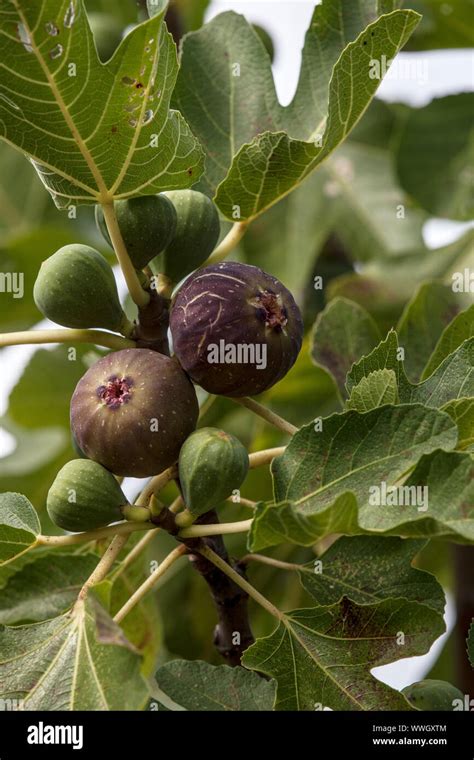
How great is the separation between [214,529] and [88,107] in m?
0.51

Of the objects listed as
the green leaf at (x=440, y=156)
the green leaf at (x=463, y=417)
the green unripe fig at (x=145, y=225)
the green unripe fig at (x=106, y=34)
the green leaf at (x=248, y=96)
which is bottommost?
the green leaf at (x=463, y=417)

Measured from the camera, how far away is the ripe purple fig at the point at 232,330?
1.13 m

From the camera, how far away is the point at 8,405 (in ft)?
7.98

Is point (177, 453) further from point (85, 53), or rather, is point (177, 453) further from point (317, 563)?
point (85, 53)

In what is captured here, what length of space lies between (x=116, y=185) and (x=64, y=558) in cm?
52

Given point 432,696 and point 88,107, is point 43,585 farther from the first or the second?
point 88,107

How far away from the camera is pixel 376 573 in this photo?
122cm

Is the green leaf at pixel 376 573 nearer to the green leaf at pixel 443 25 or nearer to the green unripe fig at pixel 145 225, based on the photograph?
the green unripe fig at pixel 145 225

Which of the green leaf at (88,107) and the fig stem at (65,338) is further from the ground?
the green leaf at (88,107)

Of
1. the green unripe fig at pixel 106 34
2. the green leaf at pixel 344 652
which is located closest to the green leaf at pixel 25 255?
the green unripe fig at pixel 106 34

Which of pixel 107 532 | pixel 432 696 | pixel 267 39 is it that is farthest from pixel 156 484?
pixel 267 39

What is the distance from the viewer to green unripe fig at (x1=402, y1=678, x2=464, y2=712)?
1.22 m

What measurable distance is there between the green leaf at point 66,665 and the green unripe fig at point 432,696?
1.31ft

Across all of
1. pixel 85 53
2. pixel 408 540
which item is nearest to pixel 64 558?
pixel 408 540
